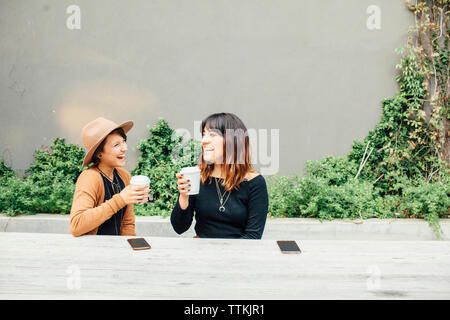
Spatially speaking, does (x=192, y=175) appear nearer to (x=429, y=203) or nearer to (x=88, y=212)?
(x=88, y=212)

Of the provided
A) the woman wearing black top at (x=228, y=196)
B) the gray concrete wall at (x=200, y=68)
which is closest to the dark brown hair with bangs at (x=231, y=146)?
the woman wearing black top at (x=228, y=196)

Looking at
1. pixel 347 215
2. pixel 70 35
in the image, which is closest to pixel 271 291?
pixel 347 215

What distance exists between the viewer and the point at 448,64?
428cm

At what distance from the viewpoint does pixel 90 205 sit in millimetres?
1777

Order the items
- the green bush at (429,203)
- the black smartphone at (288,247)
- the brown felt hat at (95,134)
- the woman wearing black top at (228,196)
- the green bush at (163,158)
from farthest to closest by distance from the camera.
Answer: the green bush at (163,158) → the green bush at (429,203) → the woman wearing black top at (228,196) → the brown felt hat at (95,134) → the black smartphone at (288,247)

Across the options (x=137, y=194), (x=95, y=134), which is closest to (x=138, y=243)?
(x=137, y=194)

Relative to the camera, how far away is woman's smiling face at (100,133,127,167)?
6.46 ft

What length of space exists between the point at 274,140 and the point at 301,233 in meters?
1.38

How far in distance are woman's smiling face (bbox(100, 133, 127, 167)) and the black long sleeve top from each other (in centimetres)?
46

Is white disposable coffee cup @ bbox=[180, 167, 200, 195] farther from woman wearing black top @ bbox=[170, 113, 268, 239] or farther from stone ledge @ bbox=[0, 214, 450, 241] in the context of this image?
stone ledge @ bbox=[0, 214, 450, 241]

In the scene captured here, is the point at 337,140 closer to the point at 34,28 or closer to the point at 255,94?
the point at 255,94

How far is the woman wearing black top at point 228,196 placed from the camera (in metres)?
2.03

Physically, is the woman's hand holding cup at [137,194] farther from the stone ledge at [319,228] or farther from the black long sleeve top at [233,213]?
the stone ledge at [319,228]

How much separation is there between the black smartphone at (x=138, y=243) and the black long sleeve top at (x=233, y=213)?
396mm
